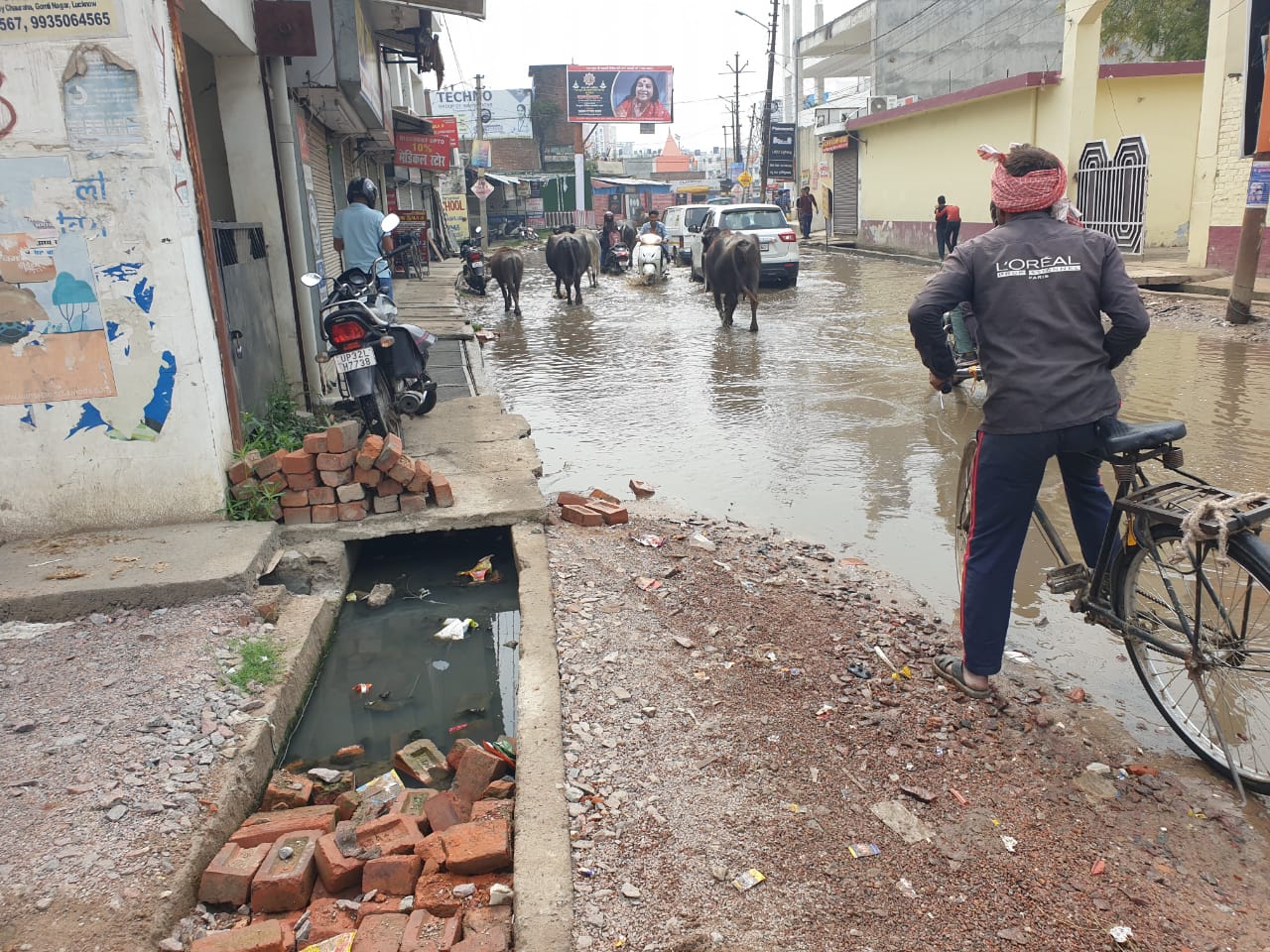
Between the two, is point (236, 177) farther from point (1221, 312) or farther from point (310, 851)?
point (1221, 312)

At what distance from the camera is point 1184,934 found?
7.80 feet

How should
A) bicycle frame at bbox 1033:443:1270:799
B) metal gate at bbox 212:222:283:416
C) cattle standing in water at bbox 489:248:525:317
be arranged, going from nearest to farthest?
bicycle frame at bbox 1033:443:1270:799, metal gate at bbox 212:222:283:416, cattle standing in water at bbox 489:248:525:317

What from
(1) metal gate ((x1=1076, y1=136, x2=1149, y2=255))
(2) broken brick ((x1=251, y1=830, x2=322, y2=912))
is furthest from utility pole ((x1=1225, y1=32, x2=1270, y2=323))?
(2) broken brick ((x1=251, y1=830, x2=322, y2=912))

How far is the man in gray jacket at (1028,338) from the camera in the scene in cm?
311

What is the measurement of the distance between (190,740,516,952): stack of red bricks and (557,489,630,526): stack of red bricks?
231cm

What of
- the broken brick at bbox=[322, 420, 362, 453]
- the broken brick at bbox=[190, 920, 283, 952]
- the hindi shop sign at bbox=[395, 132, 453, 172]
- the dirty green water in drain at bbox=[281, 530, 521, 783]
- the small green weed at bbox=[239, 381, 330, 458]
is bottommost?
the dirty green water in drain at bbox=[281, 530, 521, 783]

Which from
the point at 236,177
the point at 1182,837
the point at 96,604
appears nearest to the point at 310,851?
the point at 96,604

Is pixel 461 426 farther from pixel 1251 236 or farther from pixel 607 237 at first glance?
pixel 607 237

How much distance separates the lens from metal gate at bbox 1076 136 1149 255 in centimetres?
1741

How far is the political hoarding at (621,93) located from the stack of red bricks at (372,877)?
177 ft

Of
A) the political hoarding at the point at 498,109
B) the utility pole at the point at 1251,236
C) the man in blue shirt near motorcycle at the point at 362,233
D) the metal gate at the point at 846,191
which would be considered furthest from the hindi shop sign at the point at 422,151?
the political hoarding at the point at 498,109

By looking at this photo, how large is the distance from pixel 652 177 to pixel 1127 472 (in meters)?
80.4

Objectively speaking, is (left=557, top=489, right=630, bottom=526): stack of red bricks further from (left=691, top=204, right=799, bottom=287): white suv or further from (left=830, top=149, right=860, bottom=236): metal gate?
(left=830, top=149, right=860, bottom=236): metal gate

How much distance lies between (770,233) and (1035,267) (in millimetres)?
15318
